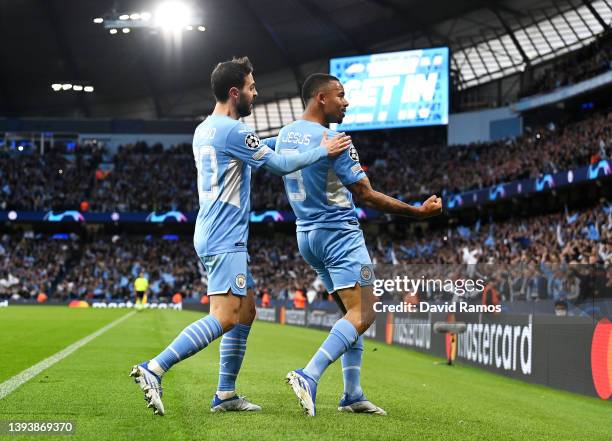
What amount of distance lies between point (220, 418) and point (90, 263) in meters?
53.0

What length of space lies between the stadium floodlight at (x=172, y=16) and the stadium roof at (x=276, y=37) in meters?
1.81

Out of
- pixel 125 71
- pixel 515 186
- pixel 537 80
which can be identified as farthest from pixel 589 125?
pixel 125 71

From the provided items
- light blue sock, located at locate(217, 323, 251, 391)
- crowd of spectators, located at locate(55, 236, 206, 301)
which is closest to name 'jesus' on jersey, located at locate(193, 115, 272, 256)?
light blue sock, located at locate(217, 323, 251, 391)

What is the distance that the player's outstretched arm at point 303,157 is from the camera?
605cm

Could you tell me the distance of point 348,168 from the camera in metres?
6.39

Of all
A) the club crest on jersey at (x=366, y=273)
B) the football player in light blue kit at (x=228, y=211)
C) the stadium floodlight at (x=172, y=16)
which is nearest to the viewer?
the football player in light blue kit at (x=228, y=211)

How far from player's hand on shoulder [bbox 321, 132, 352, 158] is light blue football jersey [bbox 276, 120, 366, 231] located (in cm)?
28

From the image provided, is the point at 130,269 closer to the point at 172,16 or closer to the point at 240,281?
the point at 172,16

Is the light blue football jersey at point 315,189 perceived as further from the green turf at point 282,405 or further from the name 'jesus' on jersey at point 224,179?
the green turf at point 282,405

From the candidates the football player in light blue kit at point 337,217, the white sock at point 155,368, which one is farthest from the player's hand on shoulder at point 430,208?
the white sock at point 155,368

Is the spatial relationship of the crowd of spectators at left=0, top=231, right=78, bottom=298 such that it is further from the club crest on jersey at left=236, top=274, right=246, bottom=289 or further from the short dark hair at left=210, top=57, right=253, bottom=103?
the club crest on jersey at left=236, top=274, right=246, bottom=289

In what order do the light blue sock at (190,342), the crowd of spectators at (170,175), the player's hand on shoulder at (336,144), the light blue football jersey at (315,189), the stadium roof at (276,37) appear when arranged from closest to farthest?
the light blue sock at (190,342) < the player's hand on shoulder at (336,144) < the light blue football jersey at (315,189) < the stadium roof at (276,37) < the crowd of spectators at (170,175)

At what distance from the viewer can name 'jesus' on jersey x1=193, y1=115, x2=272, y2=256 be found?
20.2 ft

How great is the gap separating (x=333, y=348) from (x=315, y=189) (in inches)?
49.8
